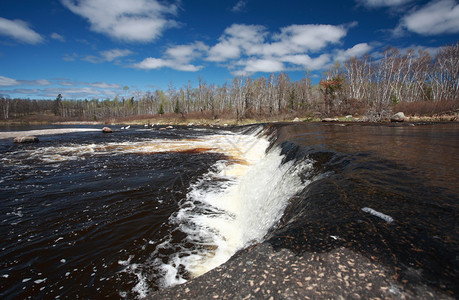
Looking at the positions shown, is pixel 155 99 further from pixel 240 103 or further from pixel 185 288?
pixel 185 288

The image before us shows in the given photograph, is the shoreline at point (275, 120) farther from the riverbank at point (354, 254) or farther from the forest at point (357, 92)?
the riverbank at point (354, 254)

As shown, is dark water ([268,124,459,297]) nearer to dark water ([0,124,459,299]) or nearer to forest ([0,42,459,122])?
dark water ([0,124,459,299])

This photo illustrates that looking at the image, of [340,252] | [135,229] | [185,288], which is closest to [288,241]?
[340,252]

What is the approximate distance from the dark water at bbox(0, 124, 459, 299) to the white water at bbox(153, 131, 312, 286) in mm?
107

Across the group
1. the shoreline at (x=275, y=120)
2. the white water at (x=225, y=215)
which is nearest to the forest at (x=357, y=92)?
the shoreline at (x=275, y=120)

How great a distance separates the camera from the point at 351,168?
16.3 feet

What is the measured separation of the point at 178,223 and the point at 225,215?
4.35ft

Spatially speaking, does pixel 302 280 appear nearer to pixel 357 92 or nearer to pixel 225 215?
pixel 225 215

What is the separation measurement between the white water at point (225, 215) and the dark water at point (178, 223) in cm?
11

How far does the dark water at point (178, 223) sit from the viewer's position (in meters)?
2.26

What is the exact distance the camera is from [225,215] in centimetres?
573

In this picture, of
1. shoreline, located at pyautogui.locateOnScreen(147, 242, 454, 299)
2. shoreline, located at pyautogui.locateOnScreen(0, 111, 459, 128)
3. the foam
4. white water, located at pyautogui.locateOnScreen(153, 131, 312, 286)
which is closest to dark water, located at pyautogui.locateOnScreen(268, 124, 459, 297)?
the foam

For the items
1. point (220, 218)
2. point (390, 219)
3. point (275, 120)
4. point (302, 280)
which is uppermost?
point (275, 120)

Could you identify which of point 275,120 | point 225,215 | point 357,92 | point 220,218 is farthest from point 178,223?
point 357,92
